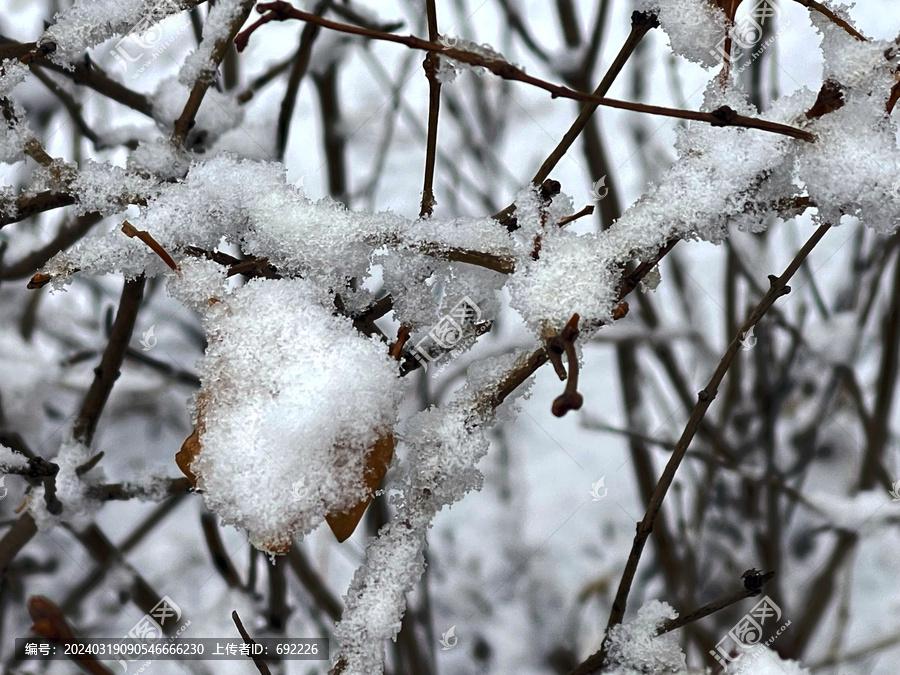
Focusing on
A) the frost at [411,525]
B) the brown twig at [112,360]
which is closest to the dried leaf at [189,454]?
the frost at [411,525]

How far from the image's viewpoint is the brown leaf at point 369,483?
0.45 metres

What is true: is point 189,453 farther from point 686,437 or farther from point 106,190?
point 686,437

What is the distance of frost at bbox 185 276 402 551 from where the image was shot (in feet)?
1.46

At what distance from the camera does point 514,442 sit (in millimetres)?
2332

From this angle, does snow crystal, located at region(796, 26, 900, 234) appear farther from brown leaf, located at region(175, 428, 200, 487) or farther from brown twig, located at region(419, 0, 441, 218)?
brown leaf, located at region(175, 428, 200, 487)

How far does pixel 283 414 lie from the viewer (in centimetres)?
46

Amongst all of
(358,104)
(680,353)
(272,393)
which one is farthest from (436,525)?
(272,393)

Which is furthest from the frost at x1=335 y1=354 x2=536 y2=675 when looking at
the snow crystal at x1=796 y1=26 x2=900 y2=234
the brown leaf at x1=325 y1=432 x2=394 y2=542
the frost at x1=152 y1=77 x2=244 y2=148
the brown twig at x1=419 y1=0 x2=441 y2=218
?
the frost at x1=152 y1=77 x2=244 y2=148

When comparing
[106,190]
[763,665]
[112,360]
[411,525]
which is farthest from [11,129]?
[763,665]

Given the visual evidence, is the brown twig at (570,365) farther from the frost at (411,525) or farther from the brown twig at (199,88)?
the brown twig at (199,88)

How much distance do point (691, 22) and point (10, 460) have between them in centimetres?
65

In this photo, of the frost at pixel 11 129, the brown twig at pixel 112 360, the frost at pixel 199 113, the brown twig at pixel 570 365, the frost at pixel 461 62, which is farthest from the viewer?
the frost at pixel 199 113

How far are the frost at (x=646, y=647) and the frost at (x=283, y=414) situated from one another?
28 centimetres

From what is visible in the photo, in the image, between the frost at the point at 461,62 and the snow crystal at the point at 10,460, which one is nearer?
the frost at the point at 461,62
